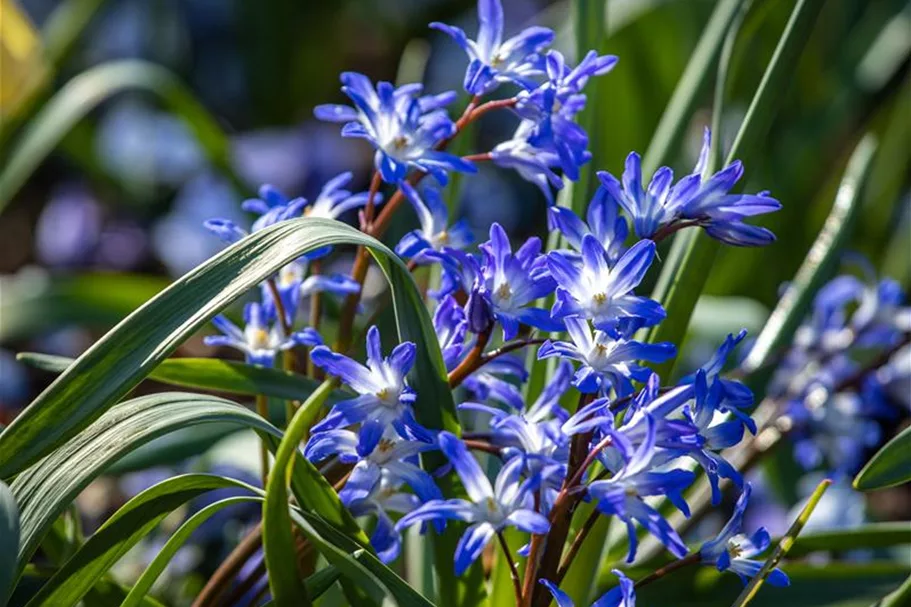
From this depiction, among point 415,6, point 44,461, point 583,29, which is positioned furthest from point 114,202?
point 44,461

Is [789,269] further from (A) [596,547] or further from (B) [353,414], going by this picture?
(B) [353,414]

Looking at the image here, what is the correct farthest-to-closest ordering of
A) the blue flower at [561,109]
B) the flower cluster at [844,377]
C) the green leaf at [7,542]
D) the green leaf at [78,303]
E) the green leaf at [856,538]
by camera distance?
1. the green leaf at [78,303]
2. the flower cluster at [844,377]
3. the green leaf at [856,538]
4. the blue flower at [561,109]
5. the green leaf at [7,542]

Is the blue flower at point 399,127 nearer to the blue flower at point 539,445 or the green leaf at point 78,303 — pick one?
the blue flower at point 539,445

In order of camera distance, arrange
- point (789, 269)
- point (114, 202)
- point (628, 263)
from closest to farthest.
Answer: point (628, 263)
point (789, 269)
point (114, 202)

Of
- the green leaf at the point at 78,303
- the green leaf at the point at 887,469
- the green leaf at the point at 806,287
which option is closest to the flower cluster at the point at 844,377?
the green leaf at the point at 806,287

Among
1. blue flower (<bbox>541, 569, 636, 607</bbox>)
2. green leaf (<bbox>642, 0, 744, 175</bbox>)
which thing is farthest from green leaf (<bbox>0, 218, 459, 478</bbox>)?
green leaf (<bbox>642, 0, 744, 175</bbox>)

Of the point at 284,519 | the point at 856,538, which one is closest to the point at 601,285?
the point at 284,519
